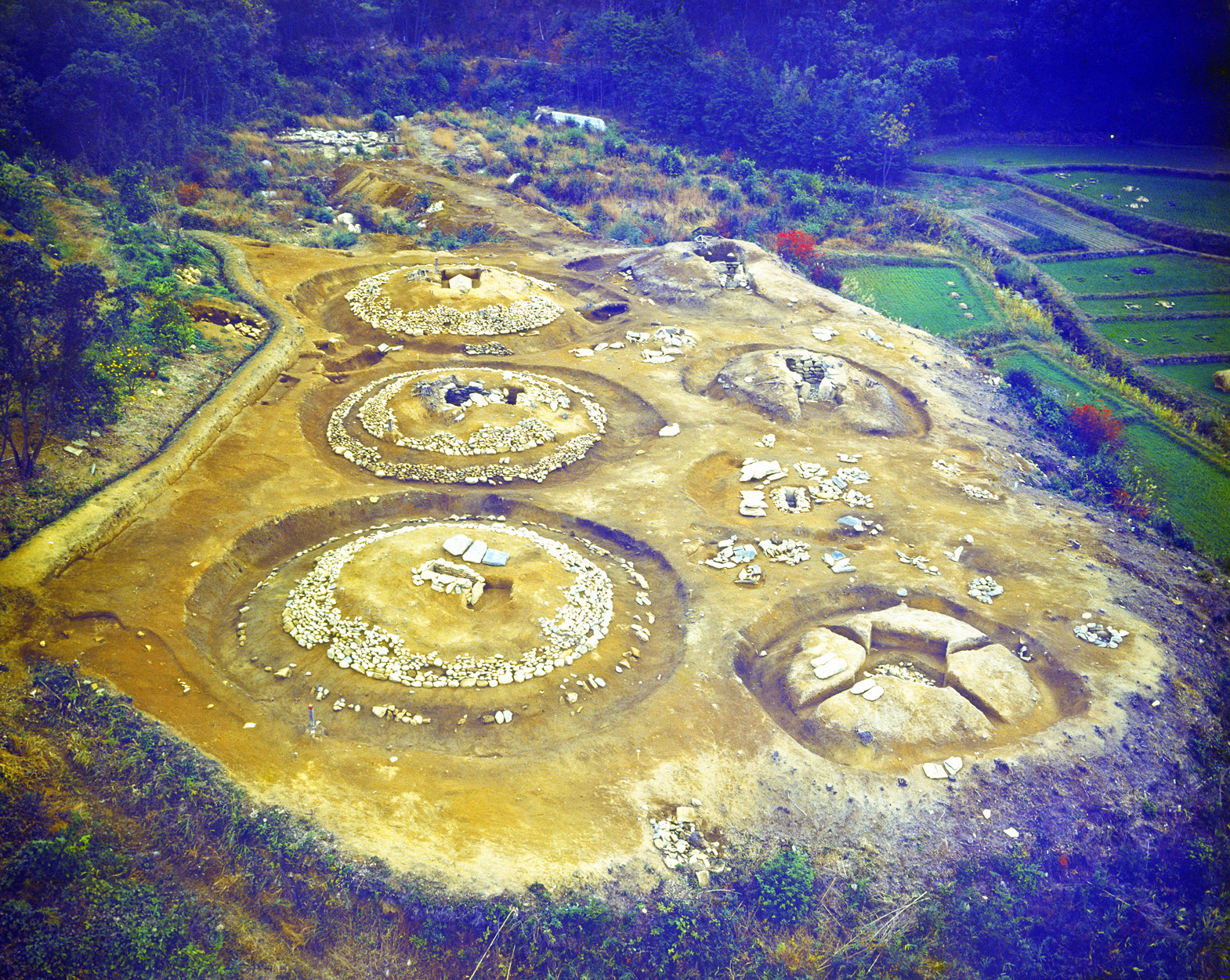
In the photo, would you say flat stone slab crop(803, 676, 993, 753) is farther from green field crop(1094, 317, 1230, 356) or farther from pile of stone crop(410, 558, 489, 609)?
green field crop(1094, 317, 1230, 356)

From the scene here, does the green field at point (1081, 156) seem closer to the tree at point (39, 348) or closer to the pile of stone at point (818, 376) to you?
the pile of stone at point (818, 376)

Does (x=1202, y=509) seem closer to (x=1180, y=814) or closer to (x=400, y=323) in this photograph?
(x=1180, y=814)

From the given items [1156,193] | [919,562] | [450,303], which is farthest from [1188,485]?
[1156,193]

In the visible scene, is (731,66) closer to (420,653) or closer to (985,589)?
(985,589)

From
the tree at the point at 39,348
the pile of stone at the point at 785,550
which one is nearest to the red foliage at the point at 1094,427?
the pile of stone at the point at 785,550

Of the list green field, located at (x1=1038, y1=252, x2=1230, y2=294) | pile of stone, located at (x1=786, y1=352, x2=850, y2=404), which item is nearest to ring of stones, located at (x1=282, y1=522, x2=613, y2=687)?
pile of stone, located at (x1=786, y1=352, x2=850, y2=404)
